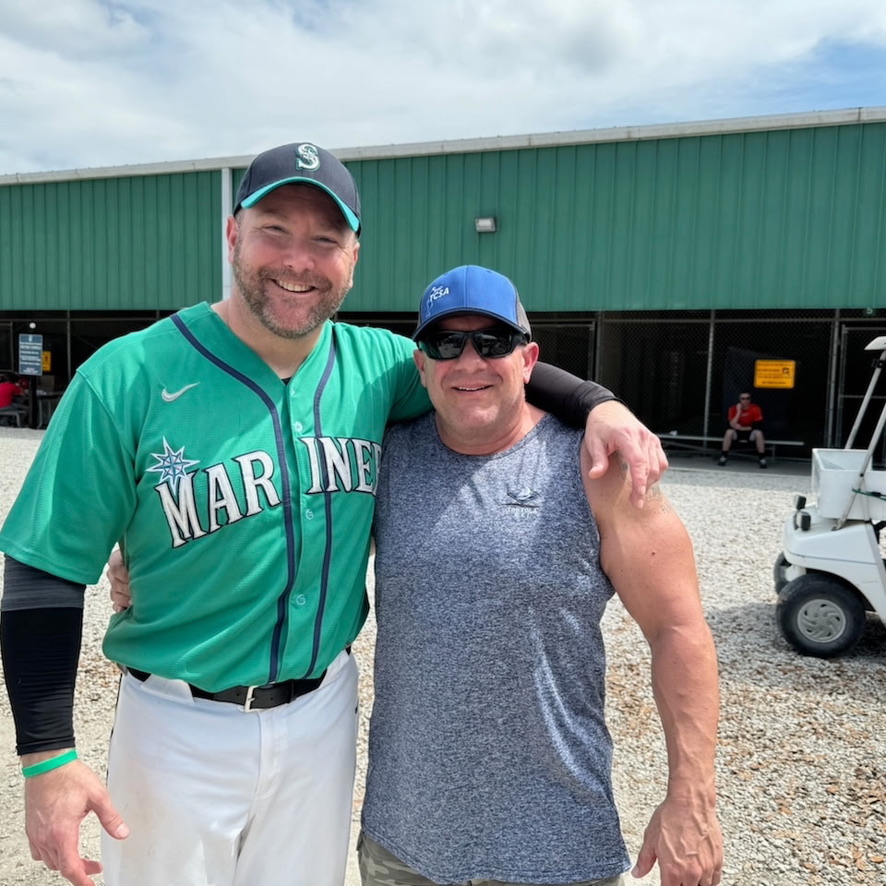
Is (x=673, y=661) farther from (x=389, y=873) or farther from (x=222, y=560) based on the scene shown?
(x=222, y=560)

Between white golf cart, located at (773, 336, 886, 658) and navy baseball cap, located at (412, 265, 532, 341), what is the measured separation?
391cm

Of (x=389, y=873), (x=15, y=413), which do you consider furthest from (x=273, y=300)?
(x=15, y=413)

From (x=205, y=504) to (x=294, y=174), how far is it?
807 mm

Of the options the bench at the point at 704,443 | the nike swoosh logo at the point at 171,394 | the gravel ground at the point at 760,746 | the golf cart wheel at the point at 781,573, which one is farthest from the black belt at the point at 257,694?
the bench at the point at 704,443

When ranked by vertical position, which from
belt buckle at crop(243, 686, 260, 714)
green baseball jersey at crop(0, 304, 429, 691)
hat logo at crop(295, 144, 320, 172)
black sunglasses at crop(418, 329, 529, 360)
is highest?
hat logo at crop(295, 144, 320, 172)

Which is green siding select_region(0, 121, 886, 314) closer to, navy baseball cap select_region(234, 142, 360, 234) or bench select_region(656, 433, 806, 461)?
bench select_region(656, 433, 806, 461)

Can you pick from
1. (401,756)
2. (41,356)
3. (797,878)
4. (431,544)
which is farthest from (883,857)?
(41,356)

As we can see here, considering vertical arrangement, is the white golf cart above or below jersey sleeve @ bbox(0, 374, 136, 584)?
below

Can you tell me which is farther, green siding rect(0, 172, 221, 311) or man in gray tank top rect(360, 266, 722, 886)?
green siding rect(0, 172, 221, 311)

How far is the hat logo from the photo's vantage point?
1939 millimetres

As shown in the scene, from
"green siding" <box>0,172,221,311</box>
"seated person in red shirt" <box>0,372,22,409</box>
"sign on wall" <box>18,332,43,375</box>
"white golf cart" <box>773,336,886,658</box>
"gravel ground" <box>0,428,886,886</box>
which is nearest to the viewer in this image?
"gravel ground" <box>0,428,886,886</box>

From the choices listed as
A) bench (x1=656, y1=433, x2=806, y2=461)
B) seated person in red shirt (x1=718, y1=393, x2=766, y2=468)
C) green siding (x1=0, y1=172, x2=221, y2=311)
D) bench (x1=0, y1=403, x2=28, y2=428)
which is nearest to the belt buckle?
bench (x1=656, y1=433, x2=806, y2=461)

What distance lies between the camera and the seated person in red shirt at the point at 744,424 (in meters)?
14.2

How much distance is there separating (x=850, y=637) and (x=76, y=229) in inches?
683
